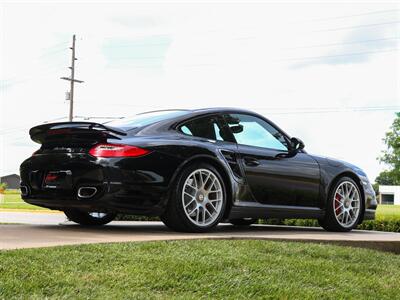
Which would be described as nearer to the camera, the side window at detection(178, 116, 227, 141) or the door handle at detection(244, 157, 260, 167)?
the side window at detection(178, 116, 227, 141)

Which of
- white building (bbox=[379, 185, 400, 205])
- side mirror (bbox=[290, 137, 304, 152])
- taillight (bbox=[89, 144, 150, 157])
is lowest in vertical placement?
white building (bbox=[379, 185, 400, 205])

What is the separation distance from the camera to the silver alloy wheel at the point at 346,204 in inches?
293

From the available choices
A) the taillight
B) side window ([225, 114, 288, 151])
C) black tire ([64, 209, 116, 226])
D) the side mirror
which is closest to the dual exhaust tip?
the taillight

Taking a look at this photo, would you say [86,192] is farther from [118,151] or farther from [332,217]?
[332,217]

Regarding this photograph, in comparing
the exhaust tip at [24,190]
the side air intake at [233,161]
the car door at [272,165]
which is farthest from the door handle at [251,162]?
the exhaust tip at [24,190]

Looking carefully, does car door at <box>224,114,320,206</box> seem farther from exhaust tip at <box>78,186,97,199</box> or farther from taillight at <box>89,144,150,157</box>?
exhaust tip at <box>78,186,97,199</box>

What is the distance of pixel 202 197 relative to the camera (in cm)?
594

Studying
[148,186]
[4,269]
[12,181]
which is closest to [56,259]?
[4,269]

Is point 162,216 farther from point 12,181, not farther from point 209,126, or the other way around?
point 12,181

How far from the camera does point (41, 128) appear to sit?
617cm

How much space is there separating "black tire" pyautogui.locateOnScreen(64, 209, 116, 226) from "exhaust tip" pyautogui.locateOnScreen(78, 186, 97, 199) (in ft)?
4.99

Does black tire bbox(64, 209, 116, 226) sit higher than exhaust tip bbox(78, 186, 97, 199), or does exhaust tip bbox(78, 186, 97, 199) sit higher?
exhaust tip bbox(78, 186, 97, 199)

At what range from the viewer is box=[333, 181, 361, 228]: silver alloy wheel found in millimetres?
7453

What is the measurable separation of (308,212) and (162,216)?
2.09 m
